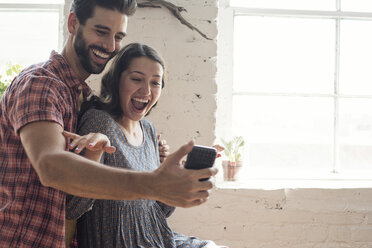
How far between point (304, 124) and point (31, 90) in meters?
2.21

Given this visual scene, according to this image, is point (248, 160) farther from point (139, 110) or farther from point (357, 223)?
point (139, 110)

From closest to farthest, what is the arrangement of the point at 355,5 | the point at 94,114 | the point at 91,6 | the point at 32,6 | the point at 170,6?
1. the point at 91,6
2. the point at 94,114
3. the point at 170,6
4. the point at 32,6
5. the point at 355,5

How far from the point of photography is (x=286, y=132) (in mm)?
2779

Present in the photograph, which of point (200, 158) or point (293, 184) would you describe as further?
point (293, 184)

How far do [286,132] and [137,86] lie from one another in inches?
62.7

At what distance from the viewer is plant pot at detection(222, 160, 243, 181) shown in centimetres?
246

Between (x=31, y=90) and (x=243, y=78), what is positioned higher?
(x=243, y=78)

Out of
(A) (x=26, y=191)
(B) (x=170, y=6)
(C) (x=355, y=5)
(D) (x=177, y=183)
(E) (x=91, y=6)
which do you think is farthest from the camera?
(C) (x=355, y=5)

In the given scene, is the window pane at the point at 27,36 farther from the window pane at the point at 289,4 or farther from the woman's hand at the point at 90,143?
the woman's hand at the point at 90,143

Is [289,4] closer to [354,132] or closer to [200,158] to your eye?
[354,132]

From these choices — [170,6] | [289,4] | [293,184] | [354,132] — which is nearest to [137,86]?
[170,6]

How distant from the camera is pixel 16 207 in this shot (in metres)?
1.11

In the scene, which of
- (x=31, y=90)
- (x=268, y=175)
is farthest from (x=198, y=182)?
(x=268, y=175)

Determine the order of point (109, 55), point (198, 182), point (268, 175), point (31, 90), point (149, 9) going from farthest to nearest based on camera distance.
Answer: point (268, 175), point (149, 9), point (109, 55), point (31, 90), point (198, 182)
